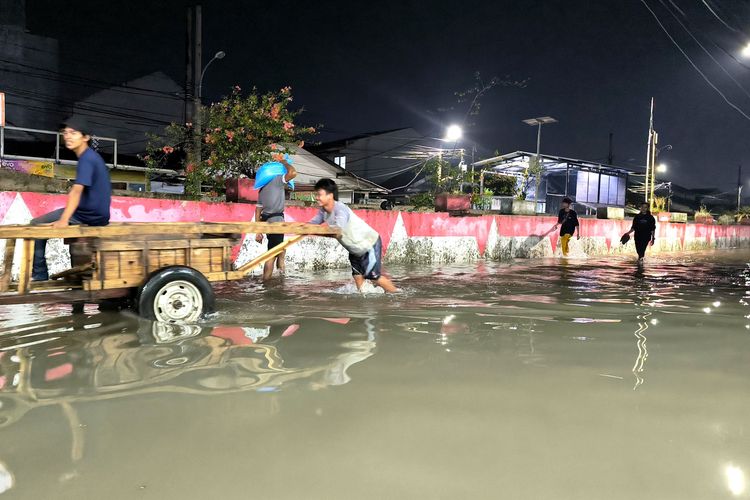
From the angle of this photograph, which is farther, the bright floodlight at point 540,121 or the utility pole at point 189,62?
the bright floodlight at point 540,121

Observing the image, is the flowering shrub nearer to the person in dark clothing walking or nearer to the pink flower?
the pink flower

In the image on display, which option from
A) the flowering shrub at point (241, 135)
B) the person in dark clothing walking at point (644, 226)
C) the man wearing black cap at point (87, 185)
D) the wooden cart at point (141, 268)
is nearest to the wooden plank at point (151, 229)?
the wooden cart at point (141, 268)

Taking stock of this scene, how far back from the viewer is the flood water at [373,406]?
1942mm

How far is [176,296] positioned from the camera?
4605mm

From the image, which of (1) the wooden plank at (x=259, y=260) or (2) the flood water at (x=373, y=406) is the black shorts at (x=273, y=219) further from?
(2) the flood water at (x=373, y=406)

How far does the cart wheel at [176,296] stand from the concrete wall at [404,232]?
11.1ft

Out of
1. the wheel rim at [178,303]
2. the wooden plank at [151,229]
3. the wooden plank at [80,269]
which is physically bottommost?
the wheel rim at [178,303]

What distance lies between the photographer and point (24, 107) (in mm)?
28984

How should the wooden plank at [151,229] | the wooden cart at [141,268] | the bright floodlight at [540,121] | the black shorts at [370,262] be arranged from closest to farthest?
the wooden plank at [151,229] < the wooden cart at [141,268] < the black shorts at [370,262] < the bright floodlight at [540,121]

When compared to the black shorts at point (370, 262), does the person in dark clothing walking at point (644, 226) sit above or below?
above

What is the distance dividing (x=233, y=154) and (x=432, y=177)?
19.1ft

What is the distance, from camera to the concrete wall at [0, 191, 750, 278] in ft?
22.9

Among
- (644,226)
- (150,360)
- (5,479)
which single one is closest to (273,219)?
(150,360)

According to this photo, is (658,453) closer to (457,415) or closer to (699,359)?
(457,415)
